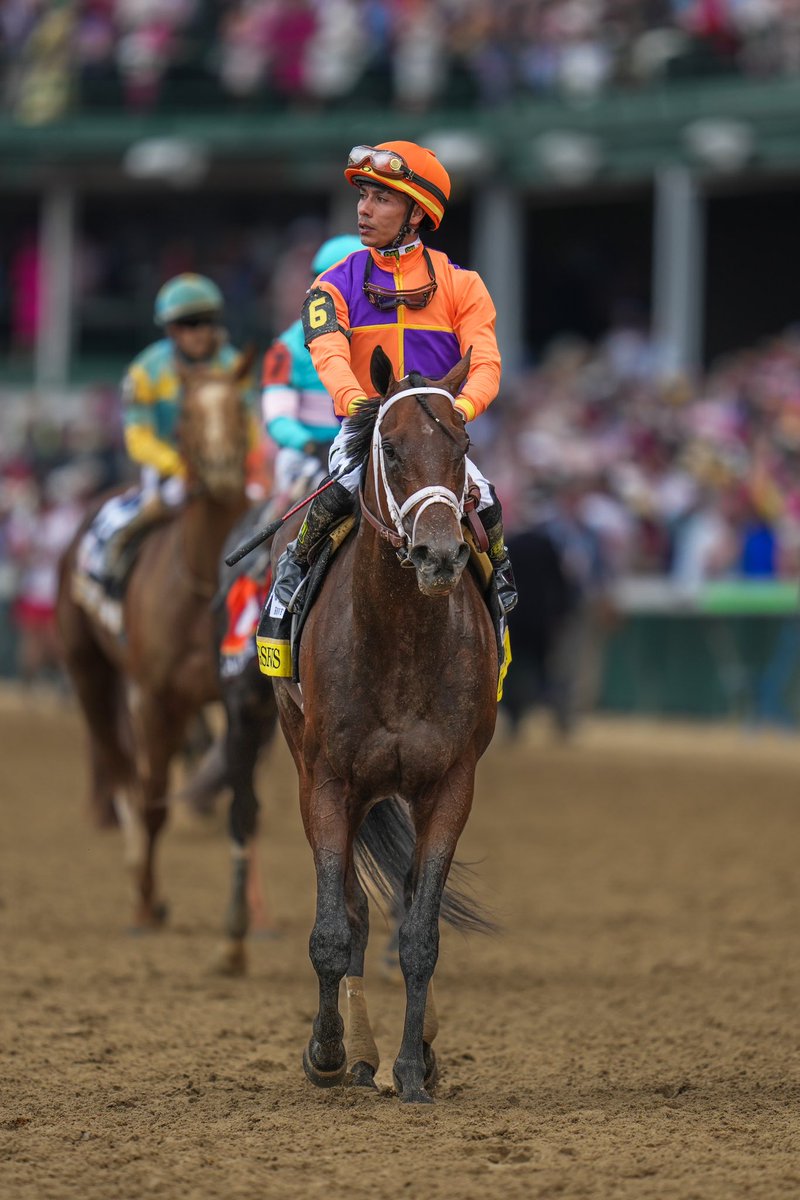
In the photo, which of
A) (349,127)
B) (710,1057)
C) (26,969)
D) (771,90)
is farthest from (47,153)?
(710,1057)

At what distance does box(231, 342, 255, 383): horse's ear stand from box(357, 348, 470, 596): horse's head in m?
3.15

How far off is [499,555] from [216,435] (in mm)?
2532

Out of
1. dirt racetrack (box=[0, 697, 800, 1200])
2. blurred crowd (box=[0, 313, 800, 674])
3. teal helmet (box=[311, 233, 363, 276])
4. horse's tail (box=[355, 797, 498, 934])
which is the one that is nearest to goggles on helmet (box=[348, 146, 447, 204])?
teal helmet (box=[311, 233, 363, 276])

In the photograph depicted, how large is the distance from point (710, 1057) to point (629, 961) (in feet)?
5.67

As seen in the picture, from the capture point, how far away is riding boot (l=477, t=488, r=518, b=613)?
17.8 ft

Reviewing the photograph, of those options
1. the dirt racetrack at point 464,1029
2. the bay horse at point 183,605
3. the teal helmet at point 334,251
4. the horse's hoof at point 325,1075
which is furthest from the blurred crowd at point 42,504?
the horse's hoof at point 325,1075

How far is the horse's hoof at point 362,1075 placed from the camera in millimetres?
5230

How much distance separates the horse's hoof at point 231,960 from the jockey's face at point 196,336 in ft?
9.43

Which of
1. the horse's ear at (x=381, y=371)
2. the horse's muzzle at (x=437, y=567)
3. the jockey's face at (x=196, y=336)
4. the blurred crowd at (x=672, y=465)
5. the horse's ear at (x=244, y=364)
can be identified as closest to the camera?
the horse's muzzle at (x=437, y=567)

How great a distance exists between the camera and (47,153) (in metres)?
25.1

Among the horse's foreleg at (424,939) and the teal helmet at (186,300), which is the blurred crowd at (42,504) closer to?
the teal helmet at (186,300)

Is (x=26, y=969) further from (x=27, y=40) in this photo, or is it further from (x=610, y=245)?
(x=27, y=40)

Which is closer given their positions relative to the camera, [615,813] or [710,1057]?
[710,1057]

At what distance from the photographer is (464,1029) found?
20.1 feet
